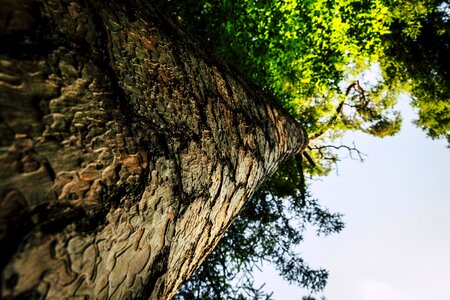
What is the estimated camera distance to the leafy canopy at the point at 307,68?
683 centimetres

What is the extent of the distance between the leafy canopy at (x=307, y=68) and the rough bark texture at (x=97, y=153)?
11.1ft

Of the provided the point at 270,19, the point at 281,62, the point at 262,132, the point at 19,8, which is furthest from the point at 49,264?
the point at 281,62

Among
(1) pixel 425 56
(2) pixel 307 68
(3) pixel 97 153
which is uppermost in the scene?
(1) pixel 425 56

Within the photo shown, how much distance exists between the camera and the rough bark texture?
1.62ft

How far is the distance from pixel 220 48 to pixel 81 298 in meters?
6.94

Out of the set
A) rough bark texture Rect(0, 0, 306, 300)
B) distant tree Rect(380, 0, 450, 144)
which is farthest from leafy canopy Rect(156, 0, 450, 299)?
rough bark texture Rect(0, 0, 306, 300)

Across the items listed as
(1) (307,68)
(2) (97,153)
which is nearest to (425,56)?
(1) (307,68)

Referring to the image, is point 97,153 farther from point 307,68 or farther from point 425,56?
point 425,56

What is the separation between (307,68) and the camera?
25.1 ft

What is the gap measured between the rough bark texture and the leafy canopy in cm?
340

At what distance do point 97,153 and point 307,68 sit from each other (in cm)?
773

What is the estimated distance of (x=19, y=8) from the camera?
602 millimetres

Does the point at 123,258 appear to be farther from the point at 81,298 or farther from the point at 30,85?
the point at 30,85

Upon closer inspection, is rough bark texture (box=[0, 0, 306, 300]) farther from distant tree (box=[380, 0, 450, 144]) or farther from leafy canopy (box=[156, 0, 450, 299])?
distant tree (box=[380, 0, 450, 144])
